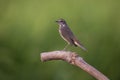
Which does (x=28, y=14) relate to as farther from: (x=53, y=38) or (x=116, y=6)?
(x=116, y=6)

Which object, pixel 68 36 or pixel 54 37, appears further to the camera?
pixel 54 37

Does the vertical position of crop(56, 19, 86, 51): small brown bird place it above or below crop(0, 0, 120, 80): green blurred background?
above

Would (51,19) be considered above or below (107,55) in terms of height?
above

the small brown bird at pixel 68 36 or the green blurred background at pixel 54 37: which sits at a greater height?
the small brown bird at pixel 68 36

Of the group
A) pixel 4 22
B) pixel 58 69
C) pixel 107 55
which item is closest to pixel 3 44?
pixel 4 22

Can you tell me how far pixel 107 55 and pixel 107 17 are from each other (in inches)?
10.5

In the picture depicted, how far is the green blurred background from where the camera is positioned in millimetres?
3955

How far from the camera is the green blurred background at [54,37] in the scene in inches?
156

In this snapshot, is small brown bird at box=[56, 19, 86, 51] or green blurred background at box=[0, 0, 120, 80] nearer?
small brown bird at box=[56, 19, 86, 51]

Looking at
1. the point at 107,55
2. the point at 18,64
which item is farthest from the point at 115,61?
the point at 18,64

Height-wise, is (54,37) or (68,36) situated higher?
(68,36)

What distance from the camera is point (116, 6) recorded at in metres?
4.14

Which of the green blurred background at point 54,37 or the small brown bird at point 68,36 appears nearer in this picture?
the small brown bird at point 68,36

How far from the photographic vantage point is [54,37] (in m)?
3.99
